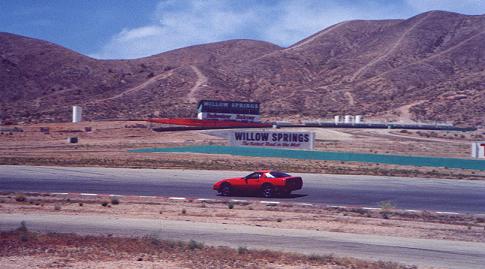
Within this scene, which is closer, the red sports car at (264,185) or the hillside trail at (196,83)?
the red sports car at (264,185)

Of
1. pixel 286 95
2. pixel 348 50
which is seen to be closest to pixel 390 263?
pixel 286 95

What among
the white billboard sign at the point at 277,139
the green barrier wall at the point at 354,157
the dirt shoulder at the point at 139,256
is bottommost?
the dirt shoulder at the point at 139,256

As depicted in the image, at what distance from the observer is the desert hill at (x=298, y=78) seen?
105 m

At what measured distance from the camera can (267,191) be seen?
25.8 metres

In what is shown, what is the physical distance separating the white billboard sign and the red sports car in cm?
2012

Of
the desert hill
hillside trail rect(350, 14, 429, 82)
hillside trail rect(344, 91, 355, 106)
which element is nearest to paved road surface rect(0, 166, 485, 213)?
the desert hill

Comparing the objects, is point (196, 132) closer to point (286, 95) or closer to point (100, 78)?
point (286, 95)

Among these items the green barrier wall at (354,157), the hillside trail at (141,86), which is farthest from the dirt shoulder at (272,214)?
the hillside trail at (141,86)

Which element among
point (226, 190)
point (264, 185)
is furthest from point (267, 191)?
point (226, 190)

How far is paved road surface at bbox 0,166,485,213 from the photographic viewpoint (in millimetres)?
24719

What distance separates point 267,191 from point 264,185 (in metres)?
0.31

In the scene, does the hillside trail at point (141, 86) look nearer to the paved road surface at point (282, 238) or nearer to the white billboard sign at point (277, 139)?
the white billboard sign at point (277, 139)

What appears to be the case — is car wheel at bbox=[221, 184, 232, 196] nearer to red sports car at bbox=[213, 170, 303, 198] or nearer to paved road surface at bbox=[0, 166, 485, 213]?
red sports car at bbox=[213, 170, 303, 198]

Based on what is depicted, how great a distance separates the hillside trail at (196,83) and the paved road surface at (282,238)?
97046 millimetres
